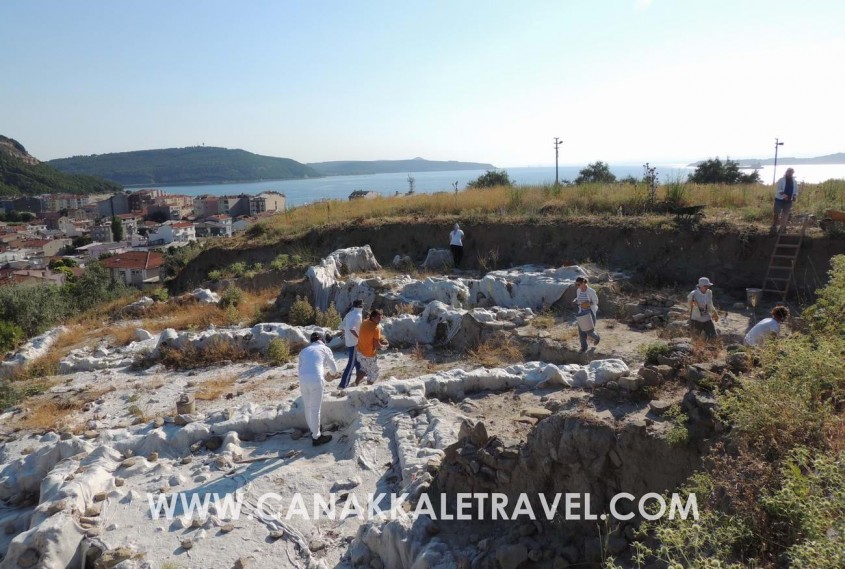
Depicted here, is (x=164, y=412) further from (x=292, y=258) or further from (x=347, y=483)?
(x=292, y=258)

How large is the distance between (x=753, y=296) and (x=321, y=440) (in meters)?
9.98

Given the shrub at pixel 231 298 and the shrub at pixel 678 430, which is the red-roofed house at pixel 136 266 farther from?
the shrub at pixel 678 430

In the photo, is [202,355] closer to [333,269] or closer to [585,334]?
[333,269]

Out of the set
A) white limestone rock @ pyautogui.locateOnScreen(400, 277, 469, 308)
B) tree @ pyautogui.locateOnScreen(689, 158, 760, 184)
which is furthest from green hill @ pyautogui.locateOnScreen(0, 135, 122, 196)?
white limestone rock @ pyautogui.locateOnScreen(400, 277, 469, 308)

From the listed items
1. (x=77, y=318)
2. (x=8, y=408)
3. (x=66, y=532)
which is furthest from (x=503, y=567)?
(x=77, y=318)

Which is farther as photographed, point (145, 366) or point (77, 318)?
point (77, 318)

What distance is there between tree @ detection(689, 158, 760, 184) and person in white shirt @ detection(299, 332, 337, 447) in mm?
28732

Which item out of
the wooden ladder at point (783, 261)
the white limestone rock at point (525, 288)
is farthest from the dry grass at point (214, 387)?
the wooden ladder at point (783, 261)

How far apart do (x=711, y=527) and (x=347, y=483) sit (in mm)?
3986

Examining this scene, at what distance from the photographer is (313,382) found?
6863mm

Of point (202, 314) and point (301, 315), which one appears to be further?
point (202, 314)

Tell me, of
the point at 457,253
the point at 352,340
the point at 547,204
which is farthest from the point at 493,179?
the point at 352,340

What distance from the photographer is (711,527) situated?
3.21 metres

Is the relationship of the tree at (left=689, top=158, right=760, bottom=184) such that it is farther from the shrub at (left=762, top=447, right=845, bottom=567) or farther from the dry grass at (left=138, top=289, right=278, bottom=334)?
the shrub at (left=762, top=447, right=845, bottom=567)
